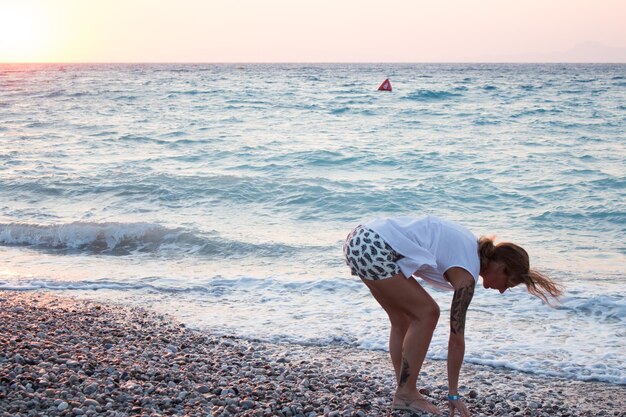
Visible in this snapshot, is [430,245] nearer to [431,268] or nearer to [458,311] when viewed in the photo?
[431,268]

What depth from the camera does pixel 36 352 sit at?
4.74 m

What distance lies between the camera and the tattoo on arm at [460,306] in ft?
12.1

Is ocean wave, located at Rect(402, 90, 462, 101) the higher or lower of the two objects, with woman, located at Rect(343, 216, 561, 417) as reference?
lower

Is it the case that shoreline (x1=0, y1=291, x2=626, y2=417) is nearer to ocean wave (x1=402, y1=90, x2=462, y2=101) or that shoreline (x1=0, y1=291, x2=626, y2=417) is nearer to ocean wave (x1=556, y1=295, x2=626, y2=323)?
ocean wave (x1=556, y1=295, x2=626, y2=323)

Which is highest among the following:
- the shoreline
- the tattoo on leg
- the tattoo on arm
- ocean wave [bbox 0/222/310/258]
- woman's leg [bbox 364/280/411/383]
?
the tattoo on arm

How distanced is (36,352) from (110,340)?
785 mm

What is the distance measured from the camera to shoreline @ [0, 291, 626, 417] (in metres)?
4.05

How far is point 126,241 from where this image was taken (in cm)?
1049

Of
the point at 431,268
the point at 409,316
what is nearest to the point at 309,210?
the point at 409,316

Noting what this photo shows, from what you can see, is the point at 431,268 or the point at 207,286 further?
the point at 207,286

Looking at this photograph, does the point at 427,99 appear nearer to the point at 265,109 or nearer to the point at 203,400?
the point at 265,109

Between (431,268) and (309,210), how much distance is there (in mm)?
8793

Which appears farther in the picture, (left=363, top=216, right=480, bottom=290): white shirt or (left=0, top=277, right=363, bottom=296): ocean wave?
(left=0, top=277, right=363, bottom=296): ocean wave

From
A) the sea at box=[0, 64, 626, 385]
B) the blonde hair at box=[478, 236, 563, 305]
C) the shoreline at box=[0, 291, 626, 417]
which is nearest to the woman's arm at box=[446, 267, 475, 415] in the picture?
the blonde hair at box=[478, 236, 563, 305]
